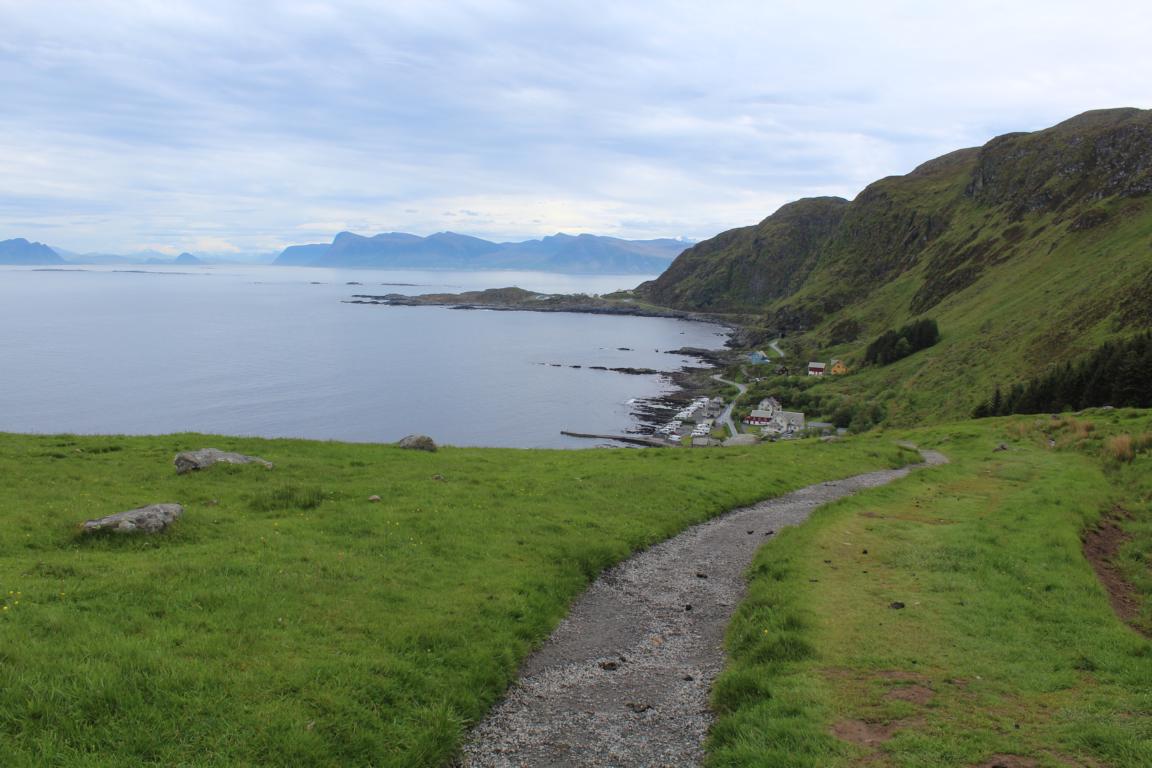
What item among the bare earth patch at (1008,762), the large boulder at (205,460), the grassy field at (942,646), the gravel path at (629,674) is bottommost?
the gravel path at (629,674)

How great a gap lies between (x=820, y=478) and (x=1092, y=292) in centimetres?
10447

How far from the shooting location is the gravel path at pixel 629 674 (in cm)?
1120

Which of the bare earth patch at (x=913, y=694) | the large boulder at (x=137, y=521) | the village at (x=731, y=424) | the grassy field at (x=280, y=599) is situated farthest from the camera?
the village at (x=731, y=424)

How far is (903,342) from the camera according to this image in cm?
14762

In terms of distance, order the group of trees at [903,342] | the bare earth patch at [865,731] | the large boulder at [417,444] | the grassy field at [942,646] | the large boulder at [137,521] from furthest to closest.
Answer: the group of trees at [903,342] < the large boulder at [417,444] < the large boulder at [137,521] < the bare earth patch at [865,731] < the grassy field at [942,646]

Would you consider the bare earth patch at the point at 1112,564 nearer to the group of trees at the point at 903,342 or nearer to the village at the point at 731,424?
the village at the point at 731,424

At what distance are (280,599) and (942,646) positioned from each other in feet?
46.7

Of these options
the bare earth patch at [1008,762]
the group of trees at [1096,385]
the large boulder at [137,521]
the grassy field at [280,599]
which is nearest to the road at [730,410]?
the group of trees at [1096,385]

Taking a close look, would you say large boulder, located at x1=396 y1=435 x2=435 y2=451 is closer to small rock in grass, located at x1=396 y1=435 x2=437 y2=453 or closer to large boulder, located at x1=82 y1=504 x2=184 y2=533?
small rock in grass, located at x1=396 y1=435 x2=437 y2=453

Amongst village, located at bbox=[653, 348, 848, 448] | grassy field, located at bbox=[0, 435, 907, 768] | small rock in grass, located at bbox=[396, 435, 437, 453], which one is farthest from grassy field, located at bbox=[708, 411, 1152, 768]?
village, located at bbox=[653, 348, 848, 448]

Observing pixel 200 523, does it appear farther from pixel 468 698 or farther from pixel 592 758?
pixel 592 758

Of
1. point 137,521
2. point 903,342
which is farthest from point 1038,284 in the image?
point 137,521

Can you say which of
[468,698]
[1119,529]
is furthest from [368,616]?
[1119,529]

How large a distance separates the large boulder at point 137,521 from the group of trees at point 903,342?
150852 millimetres
